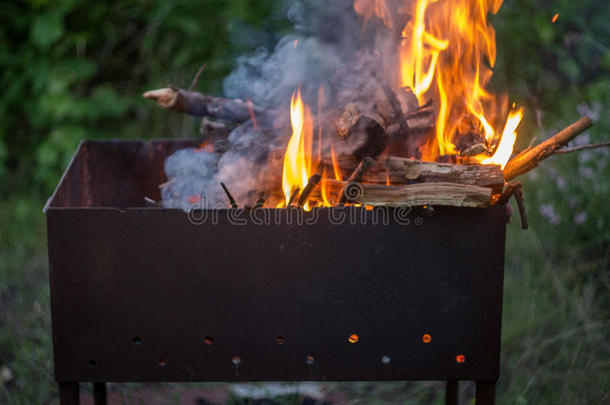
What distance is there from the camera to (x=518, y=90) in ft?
13.9

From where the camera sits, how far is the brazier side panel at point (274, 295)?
4.97 ft

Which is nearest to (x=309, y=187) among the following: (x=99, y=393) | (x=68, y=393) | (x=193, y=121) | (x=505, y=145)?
(x=505, y=145)

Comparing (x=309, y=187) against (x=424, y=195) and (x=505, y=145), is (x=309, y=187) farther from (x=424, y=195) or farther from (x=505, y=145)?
(x=505, y=145)

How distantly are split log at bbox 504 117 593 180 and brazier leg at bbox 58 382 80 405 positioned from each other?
4.49 ft

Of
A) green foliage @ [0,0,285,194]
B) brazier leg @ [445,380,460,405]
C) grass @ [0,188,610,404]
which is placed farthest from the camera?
green foliage @ [0,0,285,194]

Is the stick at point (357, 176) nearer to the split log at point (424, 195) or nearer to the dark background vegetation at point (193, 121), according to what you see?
the split log at point (424, 195)

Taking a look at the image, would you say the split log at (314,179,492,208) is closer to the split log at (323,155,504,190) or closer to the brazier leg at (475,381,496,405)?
the split log at (323,155,504,190)

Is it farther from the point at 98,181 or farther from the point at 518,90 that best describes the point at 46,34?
the point at 518,90

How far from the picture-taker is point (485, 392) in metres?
1.64

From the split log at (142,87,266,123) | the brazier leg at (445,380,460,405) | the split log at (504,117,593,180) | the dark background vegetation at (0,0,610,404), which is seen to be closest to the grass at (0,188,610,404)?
the dark background vegetation at (0,0,610,404)

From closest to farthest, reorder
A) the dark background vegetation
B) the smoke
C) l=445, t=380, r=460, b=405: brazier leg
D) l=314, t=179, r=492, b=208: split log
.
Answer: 1. l=314, t=179, r=492, b=208: split log
2. the smoke
3. l=445, t=380, r=460, b=405: brazier leg
4. the dark background vegetation

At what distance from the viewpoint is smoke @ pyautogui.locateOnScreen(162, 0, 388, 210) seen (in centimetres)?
185

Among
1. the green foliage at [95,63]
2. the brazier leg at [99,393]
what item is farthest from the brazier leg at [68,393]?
the green foliage at [95,63]

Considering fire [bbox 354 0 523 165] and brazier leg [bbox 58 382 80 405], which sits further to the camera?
fire [bbox 354 0 523 165]
